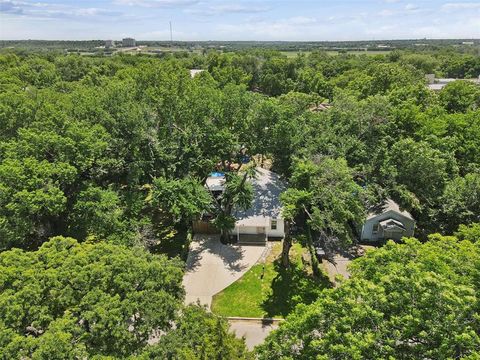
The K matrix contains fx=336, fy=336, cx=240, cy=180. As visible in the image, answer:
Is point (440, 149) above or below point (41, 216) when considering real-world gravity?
above

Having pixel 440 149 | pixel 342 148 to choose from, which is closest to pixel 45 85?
pixel 342 148

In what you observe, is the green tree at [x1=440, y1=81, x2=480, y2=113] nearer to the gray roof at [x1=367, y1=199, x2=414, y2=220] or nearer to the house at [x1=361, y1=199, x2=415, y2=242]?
the gray roof at [x1=367, y1=199, x2=414, y2=220]

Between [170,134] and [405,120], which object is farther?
[405,120]

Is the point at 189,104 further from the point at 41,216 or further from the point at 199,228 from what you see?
the point at 41,216

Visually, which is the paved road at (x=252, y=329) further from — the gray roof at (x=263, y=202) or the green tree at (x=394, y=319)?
the gray roof at (x=263, y=202)

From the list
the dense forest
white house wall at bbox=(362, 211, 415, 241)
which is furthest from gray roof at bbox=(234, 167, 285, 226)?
white house wall at bbox=(362, 211, 415, 241)

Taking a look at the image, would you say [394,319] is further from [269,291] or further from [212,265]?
[212,265]
